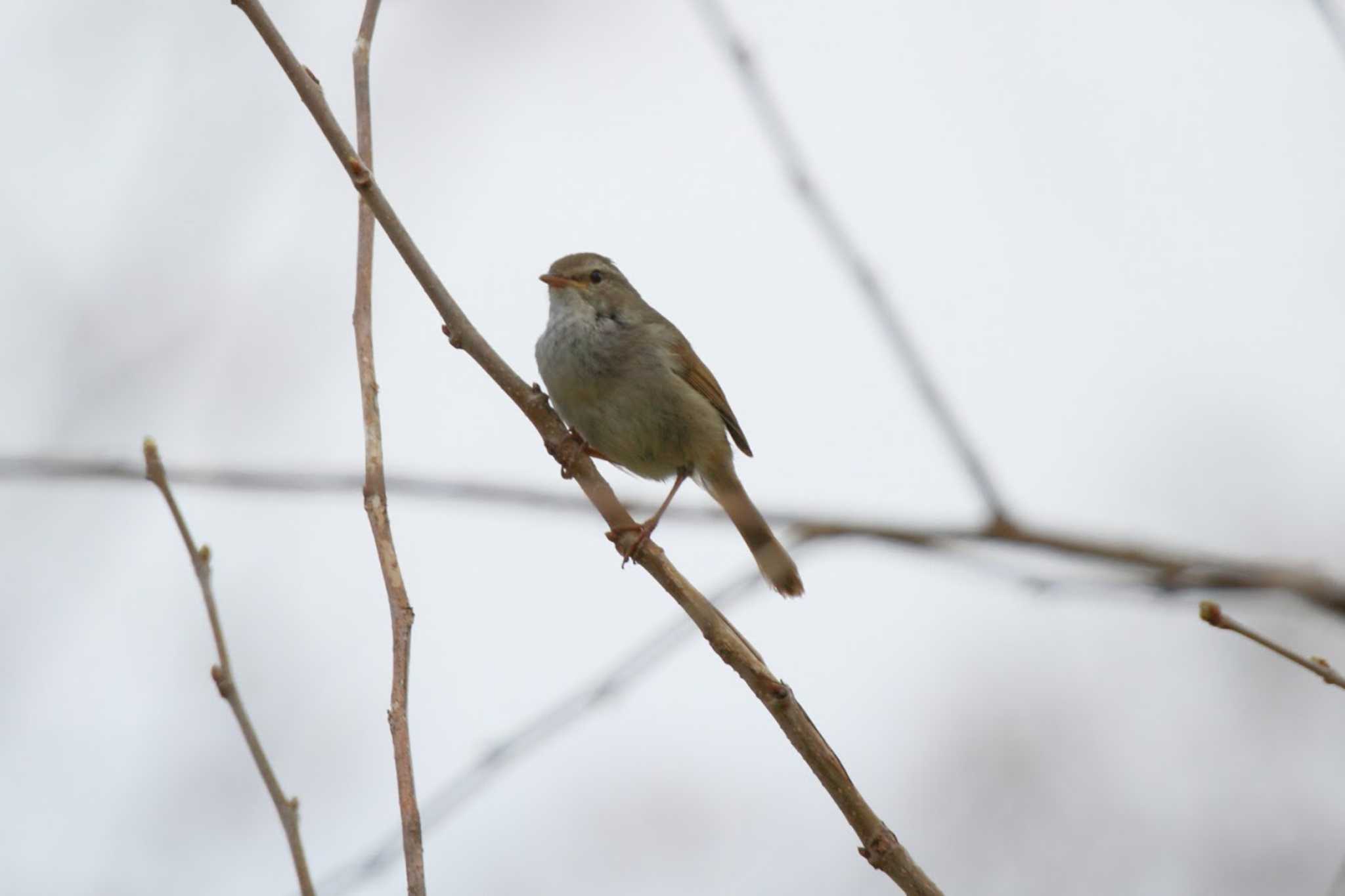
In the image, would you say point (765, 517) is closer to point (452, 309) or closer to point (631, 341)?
point (452, 309)

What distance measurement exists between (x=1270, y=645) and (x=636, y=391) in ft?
12.8

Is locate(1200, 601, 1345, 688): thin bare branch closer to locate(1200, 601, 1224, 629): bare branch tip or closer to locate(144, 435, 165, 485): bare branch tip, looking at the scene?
locate(1200, 601, 1224, 629): bare branch tip

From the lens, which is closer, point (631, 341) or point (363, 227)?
point (363, 227)

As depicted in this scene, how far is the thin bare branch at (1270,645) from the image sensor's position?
190 centimetres

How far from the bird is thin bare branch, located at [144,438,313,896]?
110 inches

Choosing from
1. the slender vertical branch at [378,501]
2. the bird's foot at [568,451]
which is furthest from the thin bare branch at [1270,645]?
the bird's foot at [568,451]

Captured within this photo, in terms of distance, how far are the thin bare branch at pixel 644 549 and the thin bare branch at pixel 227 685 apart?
670 mm

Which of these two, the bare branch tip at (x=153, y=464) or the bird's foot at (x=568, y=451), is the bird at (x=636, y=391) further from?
the bare branch tip at (x=153, y=464)

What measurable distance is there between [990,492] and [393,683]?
46.3 inches

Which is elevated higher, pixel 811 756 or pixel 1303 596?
pixel 1303 596

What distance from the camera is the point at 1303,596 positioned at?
144cm

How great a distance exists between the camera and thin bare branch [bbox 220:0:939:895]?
7.76 feet

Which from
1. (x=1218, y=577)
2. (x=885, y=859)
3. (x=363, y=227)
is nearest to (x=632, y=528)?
(x=885, y=859)

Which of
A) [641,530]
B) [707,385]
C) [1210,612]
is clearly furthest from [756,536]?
[1210,612]
